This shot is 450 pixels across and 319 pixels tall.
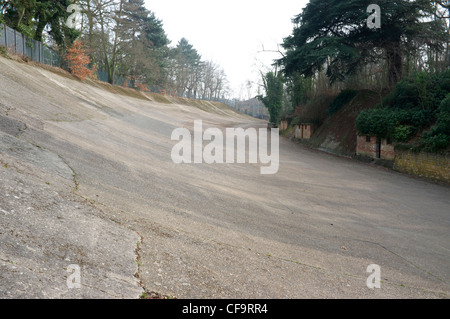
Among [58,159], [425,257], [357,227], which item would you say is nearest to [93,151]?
[58,159]

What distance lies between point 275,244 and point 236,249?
1.00m

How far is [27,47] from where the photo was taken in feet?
80.3

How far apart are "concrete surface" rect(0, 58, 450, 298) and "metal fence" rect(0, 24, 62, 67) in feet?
39.0

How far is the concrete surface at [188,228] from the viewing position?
3506mm

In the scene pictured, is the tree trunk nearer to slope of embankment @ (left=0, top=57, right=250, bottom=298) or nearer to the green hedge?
the green hedge

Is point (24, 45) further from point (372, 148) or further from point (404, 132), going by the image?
point (404, 132)

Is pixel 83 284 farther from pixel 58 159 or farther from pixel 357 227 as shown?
pixel 357 227

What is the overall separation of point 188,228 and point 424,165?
41.9 ft

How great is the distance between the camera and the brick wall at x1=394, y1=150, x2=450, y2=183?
1320 centimetres

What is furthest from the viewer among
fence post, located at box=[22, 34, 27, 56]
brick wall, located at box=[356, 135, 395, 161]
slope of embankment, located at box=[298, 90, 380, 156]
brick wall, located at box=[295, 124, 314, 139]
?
brick wall, located at box=[295, 124, 314, 139]

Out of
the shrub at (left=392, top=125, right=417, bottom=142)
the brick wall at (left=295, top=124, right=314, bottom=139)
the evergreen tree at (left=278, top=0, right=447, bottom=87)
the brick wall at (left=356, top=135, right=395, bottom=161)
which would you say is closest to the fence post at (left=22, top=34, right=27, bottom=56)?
the evergreen tree at (left=278, top=0, right=447, bottom=87)

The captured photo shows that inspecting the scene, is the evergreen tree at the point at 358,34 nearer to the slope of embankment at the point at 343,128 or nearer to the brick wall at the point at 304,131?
the slope of embankment at the point at 343,128

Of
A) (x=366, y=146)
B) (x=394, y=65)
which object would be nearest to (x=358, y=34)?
(x=394, y=65)

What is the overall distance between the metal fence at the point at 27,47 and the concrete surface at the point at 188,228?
11.9m
